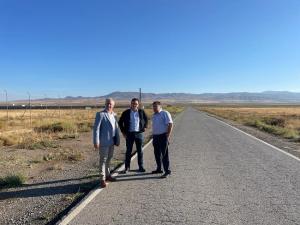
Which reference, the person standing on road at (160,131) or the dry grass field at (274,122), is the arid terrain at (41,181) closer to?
the person standing on road at (160,131)

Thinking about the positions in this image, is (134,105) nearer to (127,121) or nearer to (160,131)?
(127,121)

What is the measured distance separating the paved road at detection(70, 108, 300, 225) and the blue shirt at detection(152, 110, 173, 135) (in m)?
1.07

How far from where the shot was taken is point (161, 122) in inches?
397

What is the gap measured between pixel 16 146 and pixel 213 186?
11152mm

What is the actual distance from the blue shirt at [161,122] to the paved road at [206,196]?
107 cm

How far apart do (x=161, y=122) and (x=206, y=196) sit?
2.94 m

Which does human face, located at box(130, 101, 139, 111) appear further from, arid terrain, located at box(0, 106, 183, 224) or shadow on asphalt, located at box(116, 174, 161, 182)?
arid terrain, located at box(0, 106, 183, 224)

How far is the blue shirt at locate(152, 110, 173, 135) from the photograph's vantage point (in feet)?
32.9

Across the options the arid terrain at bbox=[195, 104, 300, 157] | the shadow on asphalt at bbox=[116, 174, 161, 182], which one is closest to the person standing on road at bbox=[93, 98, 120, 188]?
the shadow on asphalt at bbox=[116, 174, 161, 182]

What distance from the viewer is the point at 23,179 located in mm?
9367

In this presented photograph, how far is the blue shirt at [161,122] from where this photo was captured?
32.9ft

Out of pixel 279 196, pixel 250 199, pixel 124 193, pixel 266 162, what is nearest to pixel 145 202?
pixel 124 193

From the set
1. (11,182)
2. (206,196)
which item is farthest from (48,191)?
(206,196)

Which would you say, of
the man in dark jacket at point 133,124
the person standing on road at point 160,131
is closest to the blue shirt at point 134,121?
the man in dark jacket at point 133,124
